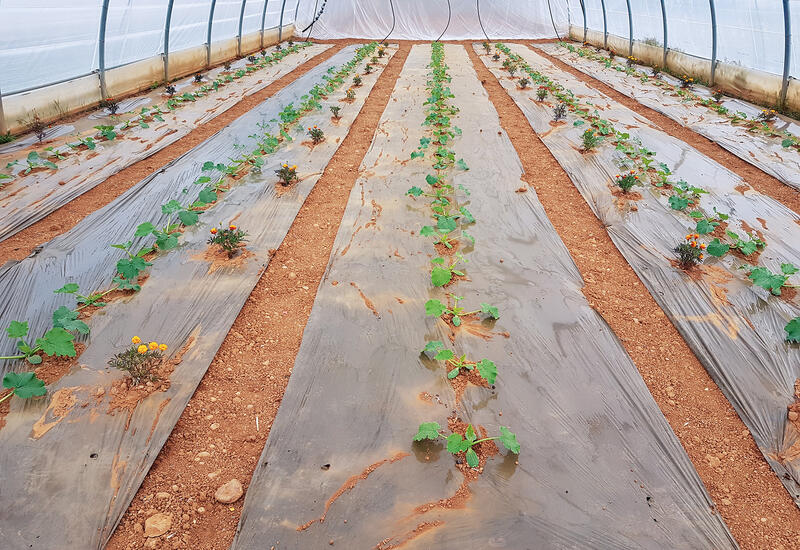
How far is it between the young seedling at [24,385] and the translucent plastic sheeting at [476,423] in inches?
55.3

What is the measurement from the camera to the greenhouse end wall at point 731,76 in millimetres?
9586

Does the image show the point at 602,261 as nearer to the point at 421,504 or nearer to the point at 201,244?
the point at 421,504

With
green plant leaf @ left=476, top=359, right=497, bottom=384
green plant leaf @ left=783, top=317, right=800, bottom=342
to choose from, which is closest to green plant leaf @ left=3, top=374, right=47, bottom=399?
green plant leaf @ left=476, top=359, right=497, bottom=384

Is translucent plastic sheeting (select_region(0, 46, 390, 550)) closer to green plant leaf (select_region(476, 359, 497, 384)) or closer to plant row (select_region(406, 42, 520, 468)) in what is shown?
plant row (select_region(406, 42, 520, 468))

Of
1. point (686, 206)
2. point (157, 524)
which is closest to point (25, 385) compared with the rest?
point (157, 524)

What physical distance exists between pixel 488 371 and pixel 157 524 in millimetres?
1900

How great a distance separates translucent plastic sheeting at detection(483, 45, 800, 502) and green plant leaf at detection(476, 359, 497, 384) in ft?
5.03

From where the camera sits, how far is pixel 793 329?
11.1 ft

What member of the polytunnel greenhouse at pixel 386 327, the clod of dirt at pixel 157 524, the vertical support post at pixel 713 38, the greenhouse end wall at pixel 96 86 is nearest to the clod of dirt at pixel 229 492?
the polytunnel greenhouse at pixel 386 327

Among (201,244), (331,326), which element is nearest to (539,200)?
(331,326)

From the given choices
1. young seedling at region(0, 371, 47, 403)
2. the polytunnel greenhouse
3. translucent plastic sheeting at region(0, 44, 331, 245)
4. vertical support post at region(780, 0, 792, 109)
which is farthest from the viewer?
vertical support post at region(780, 0, 792, 109)

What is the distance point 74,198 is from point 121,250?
5.79ft

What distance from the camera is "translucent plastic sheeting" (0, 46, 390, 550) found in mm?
A: 2256

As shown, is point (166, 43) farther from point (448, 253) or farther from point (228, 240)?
point (448, 253)
